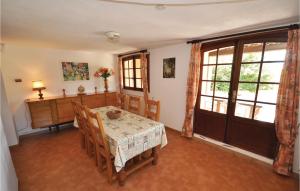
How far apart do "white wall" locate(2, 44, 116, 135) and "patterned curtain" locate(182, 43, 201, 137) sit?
123 inches

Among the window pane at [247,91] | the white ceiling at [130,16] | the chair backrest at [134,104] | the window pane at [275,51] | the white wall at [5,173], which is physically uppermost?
the white ceiling at [130,16]

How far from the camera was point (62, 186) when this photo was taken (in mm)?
1837

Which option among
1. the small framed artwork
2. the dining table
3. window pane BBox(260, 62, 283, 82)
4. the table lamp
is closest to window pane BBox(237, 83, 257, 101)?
window pane BBox(260, 62, 283, 82)

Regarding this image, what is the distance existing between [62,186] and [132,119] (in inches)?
49.7

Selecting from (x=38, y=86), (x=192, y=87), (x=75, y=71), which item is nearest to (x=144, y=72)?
(x=192, y=87)

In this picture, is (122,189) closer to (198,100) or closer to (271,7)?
(198,100)

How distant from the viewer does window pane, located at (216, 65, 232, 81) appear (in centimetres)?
251

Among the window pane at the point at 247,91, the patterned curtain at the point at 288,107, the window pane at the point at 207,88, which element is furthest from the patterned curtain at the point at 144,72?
→ the patterned curtain at the point at 288,107

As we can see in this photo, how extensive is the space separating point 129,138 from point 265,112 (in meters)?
2.15

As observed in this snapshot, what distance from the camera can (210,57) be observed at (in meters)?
2.77

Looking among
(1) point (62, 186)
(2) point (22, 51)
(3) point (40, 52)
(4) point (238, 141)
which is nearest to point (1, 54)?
(2) point (22, 51)

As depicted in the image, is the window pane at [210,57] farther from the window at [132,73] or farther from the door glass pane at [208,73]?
the window at [132,73]

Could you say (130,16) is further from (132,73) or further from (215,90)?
(132,73)

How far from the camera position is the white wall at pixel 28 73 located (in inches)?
122
